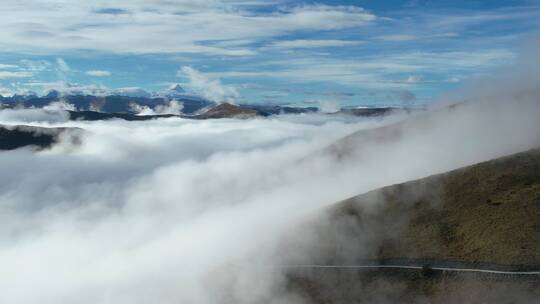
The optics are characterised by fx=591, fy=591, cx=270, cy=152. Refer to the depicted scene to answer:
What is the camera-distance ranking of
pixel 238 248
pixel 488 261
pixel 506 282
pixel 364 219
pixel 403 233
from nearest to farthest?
1. pixel 506 282
2. pixel 488 261
3. pixel 403 233
4. pixel 364 219
5. pixel 238 248

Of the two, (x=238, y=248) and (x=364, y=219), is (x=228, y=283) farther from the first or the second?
(x=364, y=219)

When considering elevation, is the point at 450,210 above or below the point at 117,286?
above

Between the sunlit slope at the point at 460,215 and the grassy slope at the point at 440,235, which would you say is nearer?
the grassy slope at the point at 440,235

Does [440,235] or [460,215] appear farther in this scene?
[460,215]

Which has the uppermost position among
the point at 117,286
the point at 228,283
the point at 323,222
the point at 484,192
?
the point at 484,192

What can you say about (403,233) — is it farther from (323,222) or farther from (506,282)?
(506,282)

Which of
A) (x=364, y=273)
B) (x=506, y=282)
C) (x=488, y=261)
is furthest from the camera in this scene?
(x=364, y=273)

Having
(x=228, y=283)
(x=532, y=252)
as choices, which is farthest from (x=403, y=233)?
(x=228, y=283)

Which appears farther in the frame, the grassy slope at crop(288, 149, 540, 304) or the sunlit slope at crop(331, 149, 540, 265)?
the sunlit slope at crop(331, 149, 540, 265)

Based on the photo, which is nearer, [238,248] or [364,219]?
[364,219]

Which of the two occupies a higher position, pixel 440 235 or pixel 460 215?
pixel 460 215
